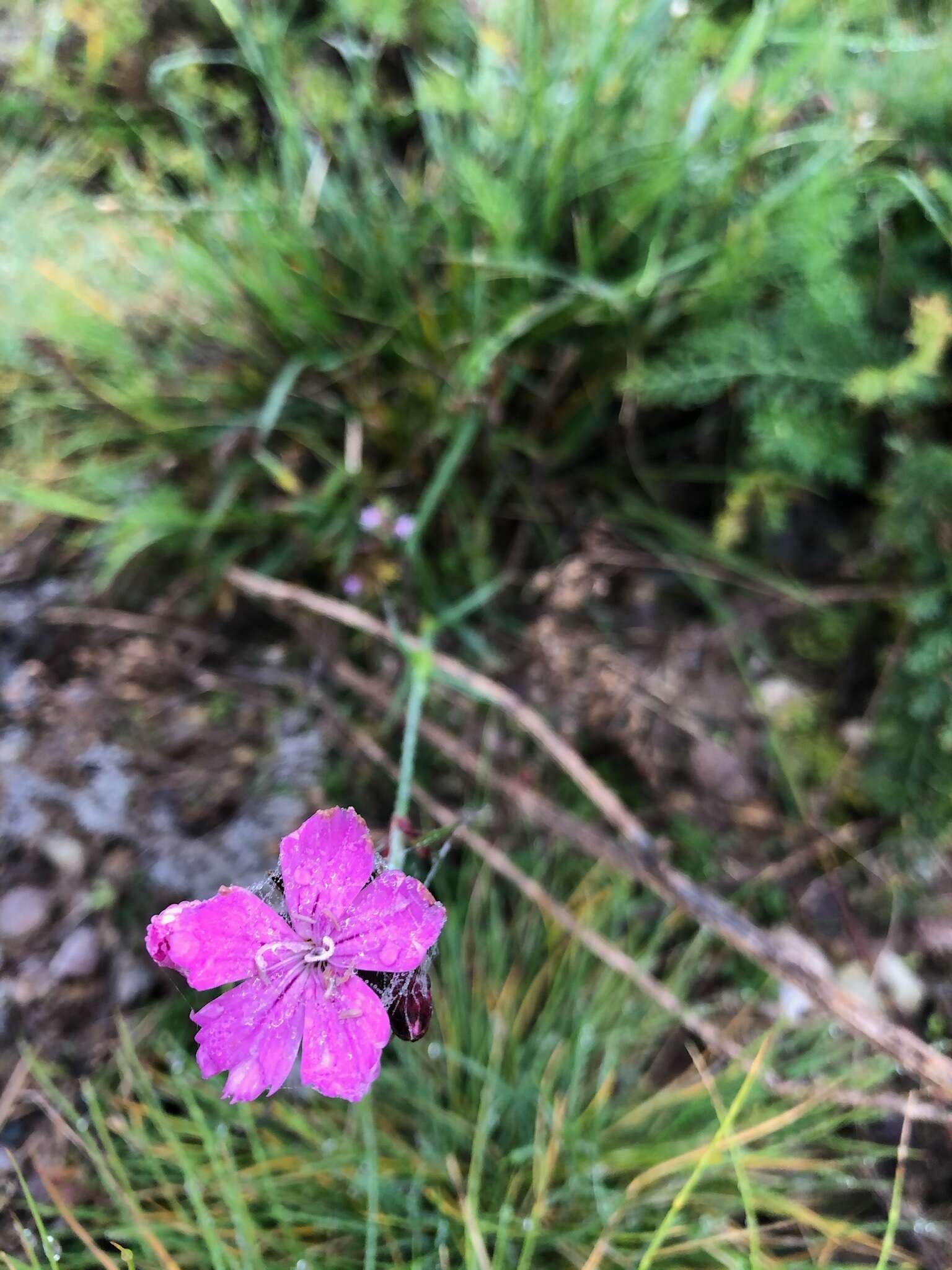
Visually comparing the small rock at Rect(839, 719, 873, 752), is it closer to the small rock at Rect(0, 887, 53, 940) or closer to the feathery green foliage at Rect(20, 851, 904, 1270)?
the feathery green foliage at Rect(20, 851, 904, 1270)

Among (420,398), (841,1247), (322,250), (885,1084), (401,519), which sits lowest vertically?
(841,1247)

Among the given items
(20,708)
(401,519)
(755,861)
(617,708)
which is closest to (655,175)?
(401,519)

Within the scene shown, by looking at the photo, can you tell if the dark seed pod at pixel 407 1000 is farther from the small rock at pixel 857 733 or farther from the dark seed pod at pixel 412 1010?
the small rock at pixel 857 733

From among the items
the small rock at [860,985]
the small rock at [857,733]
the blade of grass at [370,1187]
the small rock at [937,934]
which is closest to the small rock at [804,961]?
the small rock at [860,985]

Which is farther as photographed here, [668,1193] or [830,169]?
[830,169]

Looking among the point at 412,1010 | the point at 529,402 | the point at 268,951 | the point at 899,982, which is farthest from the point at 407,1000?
the point at 529,402

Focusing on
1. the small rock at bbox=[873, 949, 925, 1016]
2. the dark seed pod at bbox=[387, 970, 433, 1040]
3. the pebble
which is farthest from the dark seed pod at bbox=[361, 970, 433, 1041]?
the small rock at bbox=[873, 949, 925, 1016]

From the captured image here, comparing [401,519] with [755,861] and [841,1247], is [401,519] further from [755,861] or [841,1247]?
[841,1247]
